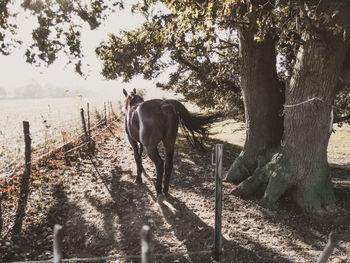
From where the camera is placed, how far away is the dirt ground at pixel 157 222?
11.2ft

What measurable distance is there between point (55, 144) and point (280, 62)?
7.65m

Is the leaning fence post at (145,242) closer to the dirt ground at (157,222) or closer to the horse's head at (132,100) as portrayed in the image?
the dirt ground at (157,222)

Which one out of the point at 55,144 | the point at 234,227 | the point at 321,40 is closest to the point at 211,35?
the point at 321,40

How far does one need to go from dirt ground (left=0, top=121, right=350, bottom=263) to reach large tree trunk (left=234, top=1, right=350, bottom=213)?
31 centimetres

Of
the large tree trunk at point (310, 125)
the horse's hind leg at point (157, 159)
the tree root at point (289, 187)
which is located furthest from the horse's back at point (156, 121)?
the large tree trunk at point (310, 125)

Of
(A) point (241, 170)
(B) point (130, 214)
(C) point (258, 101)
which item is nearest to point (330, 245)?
(B) point (130, 214)

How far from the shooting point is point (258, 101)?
5.37 m

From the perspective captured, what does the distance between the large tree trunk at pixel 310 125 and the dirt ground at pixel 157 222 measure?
31 centimetres

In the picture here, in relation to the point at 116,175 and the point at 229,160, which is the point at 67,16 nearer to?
the point at 116,175

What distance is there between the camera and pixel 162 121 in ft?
16.2

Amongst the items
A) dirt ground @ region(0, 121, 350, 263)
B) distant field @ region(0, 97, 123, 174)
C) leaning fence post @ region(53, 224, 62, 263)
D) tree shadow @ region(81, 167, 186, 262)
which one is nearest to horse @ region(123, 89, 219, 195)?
tree shadow @ region(81, 167, 186, 262)

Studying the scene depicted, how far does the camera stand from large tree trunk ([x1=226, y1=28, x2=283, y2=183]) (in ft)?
17.0

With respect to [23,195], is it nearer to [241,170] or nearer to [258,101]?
[241,170]

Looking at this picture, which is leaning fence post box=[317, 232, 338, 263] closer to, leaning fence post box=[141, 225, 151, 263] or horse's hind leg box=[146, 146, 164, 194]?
leaning fence post box=[141, 225, 151, 263]
